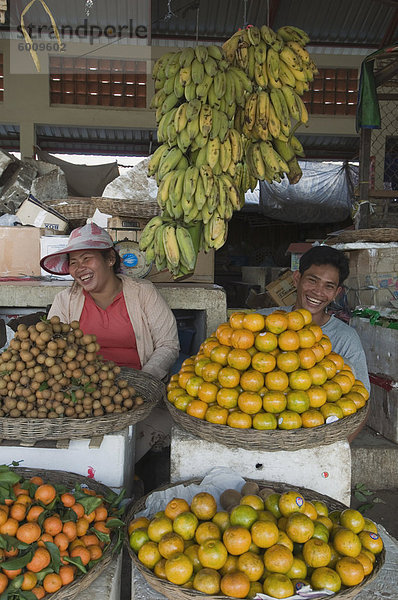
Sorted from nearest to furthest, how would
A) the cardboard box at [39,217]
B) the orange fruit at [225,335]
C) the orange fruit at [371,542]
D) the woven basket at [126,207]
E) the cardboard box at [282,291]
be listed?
the orange fruit at [371,542]
the orange fruit at [225,335]
the woven basket at [126,207]
the cardboard box at [39,217]
the cardboard box at [282,291]

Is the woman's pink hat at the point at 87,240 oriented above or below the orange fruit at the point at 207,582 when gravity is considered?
above

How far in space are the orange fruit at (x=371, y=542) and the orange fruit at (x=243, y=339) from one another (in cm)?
66

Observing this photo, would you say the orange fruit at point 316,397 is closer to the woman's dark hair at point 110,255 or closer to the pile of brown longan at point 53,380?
the pile of brown longan at point 53,380

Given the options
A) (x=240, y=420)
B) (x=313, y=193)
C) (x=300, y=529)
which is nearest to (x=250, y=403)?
(x=240, y=420)

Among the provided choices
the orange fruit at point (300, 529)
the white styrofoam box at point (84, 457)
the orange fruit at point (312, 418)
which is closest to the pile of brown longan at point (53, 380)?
the white styrofoam box at point (84, 457)

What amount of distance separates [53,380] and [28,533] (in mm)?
549

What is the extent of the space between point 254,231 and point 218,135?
358 inches

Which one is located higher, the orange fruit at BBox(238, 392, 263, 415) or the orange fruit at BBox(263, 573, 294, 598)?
the orange fruit at BBox(238, 392, 263, 415)

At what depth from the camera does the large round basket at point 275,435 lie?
1516 mm

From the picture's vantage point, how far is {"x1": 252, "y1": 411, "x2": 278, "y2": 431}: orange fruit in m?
1.53

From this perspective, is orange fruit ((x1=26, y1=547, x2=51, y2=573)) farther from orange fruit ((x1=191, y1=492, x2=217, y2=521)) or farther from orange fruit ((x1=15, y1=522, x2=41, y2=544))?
orange fruit ((x1=191, y1=492, x2=217, y2=521))

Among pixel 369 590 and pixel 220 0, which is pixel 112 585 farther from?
pixel 220 0

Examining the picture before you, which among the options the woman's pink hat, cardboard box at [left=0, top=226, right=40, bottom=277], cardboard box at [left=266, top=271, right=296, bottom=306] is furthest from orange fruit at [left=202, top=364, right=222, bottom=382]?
cardboard box at [left=266, top=271, right=296, bottom=306]

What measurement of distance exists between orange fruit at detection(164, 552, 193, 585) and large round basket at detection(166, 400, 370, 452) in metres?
0.42
